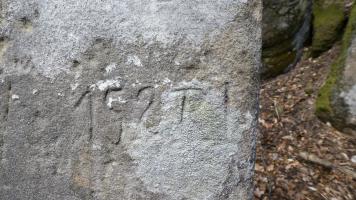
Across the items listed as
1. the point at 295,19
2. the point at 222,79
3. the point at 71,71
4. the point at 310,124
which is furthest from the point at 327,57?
the point at 71,71

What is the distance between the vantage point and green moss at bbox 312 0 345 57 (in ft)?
10.1

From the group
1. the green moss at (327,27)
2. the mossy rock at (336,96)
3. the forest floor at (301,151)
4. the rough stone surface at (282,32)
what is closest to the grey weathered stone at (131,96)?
the forest floor at (301,151)

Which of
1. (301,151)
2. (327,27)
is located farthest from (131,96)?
(327,27)

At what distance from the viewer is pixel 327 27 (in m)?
3.09

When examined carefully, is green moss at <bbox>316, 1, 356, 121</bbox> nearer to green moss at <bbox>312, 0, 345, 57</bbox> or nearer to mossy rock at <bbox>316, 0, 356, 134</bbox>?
mossy rock at <bbox>316, 0, 356, 134</bbox>

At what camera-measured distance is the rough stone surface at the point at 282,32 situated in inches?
119

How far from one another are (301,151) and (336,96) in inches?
15.3

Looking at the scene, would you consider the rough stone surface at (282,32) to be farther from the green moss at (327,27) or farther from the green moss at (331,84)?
the green moss at (331,84)

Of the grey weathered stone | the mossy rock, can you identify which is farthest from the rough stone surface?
the grey weathered stone

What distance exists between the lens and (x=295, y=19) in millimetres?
3084

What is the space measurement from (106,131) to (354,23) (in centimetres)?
184

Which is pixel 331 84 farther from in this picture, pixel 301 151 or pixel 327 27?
pixel 327 27

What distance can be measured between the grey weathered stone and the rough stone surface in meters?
2.01

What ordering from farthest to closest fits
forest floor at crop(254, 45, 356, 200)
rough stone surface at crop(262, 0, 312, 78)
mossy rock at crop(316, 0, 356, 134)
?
rough stone surface at crop(262, 0, 312, 78), mossy rock at crop(316, 0, 356, 134), forest floor at crop(254, 45, 356, 200)
